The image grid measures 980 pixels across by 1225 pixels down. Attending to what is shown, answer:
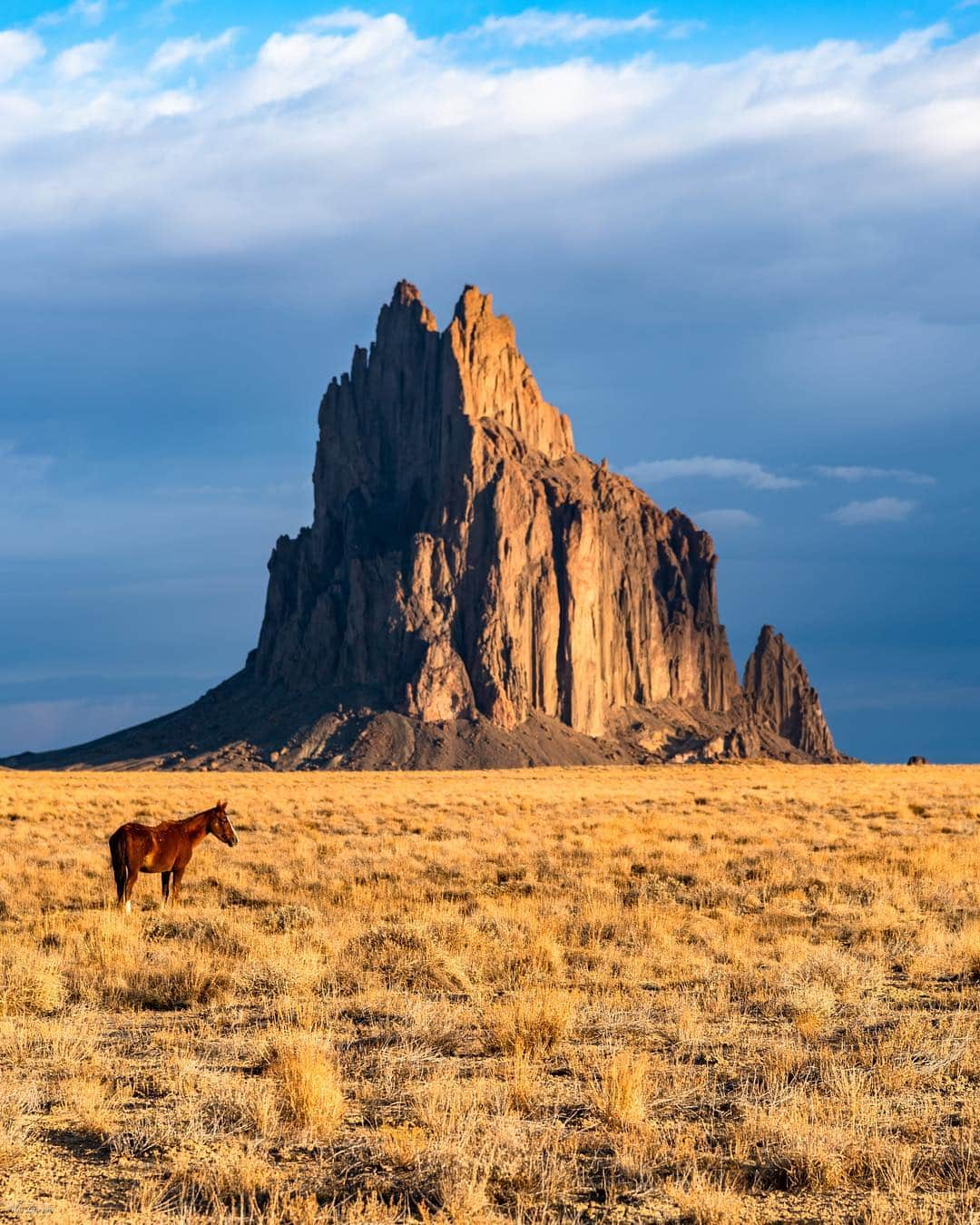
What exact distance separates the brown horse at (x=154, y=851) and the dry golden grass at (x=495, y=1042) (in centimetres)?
54

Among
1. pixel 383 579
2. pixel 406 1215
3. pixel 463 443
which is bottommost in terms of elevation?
pixel 406 1215

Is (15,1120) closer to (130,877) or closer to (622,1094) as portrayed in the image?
(622,1094)

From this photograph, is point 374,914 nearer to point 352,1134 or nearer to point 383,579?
point 352,1134

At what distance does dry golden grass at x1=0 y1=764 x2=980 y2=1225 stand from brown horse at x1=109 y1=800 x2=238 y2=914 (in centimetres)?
54

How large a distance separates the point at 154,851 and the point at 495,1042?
9.37 metres

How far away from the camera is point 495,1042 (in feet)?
34.9

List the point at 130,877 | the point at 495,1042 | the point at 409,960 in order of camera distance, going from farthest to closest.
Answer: the point at 130,877 → the point at 409,960 → the point at 495,1042

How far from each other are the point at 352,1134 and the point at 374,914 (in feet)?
31.8

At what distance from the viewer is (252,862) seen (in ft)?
79.8

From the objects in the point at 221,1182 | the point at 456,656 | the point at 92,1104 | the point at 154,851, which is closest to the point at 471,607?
the point at 456,656

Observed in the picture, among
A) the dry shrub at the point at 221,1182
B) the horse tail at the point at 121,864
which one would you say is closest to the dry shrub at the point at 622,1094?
the dry shrub at the point at 221,1182

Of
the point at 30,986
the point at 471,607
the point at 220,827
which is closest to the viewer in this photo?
the point at 30,986

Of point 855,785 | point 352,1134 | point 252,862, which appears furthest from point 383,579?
point 352,1134

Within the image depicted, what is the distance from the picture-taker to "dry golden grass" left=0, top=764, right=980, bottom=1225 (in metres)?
7.36
